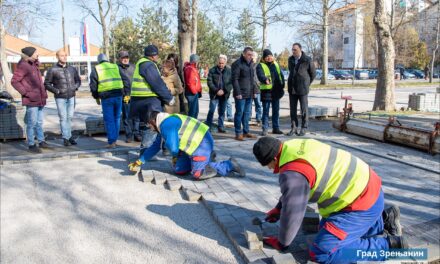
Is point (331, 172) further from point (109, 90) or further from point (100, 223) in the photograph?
point (109, 90)

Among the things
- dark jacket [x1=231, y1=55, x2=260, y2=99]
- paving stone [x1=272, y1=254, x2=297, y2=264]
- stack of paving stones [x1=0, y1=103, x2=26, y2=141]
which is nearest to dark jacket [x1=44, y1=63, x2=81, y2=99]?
stack of paving stones [x1=0, y1=103, x2=26, y2=141]

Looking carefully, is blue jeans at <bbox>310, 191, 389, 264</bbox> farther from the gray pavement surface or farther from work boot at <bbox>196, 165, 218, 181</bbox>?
work boot at <bbox>196, 165, 218, 181</bbox>

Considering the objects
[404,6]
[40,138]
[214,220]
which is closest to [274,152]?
[214,220]

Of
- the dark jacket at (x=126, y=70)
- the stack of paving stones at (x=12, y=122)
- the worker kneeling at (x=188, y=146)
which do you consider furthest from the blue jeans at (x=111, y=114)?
the stack of paving stones at (x=12, y=122)

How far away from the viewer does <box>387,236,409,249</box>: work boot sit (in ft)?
10.3

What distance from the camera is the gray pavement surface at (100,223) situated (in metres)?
3.55

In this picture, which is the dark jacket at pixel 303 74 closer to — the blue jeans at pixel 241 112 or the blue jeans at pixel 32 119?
the blue jeans at pixel 241 112

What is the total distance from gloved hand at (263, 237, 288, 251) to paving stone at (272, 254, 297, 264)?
99 mm

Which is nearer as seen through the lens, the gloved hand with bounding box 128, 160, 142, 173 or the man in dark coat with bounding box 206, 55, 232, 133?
the gloved hand with bounding box 128, 160, 142, 173

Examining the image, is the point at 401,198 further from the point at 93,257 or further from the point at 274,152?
the point at 93,257

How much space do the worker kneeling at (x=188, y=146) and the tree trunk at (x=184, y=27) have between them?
4.89 metres

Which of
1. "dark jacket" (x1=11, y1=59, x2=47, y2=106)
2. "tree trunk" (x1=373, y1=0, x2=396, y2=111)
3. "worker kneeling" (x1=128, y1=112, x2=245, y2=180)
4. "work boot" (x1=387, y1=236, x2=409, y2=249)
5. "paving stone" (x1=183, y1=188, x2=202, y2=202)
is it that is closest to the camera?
"work boot" (x1=387, y1=236, x2=409, y2=249)

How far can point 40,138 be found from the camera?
7.35 m

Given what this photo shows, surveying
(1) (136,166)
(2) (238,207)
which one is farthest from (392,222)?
(1) (136,166)
